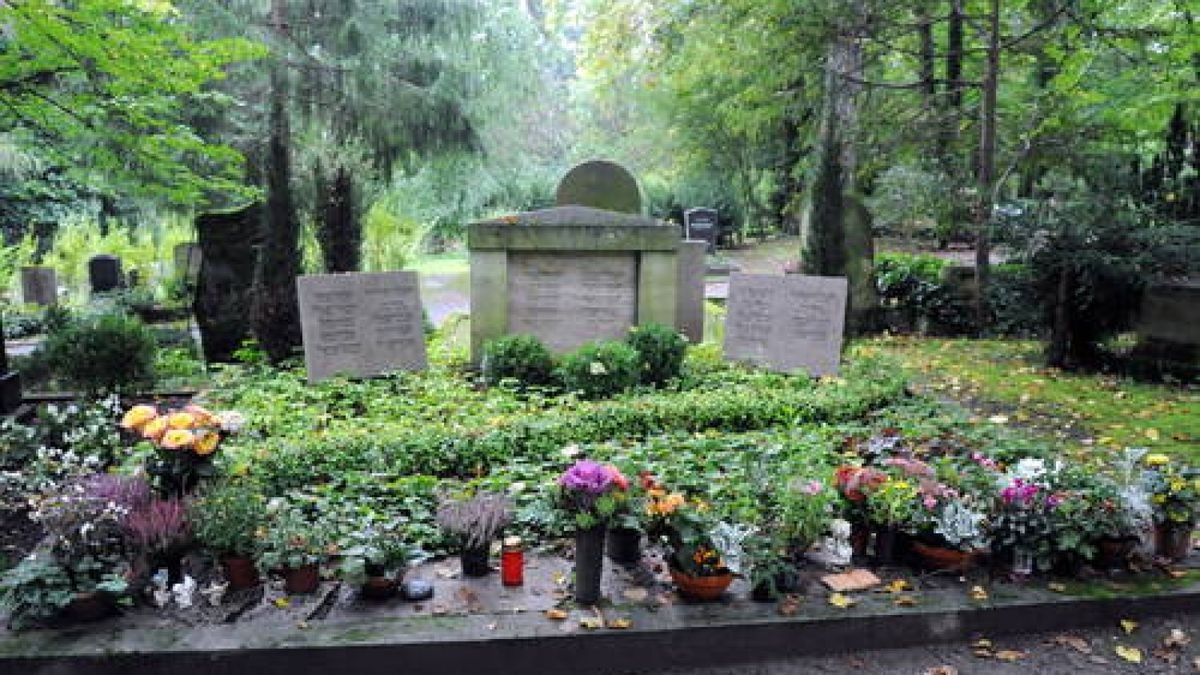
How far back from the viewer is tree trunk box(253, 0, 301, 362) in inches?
352

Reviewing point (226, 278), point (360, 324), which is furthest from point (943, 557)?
point (226, 278)

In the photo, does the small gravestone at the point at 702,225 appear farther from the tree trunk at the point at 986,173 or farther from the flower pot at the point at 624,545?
the flower pot at the point at 624,545

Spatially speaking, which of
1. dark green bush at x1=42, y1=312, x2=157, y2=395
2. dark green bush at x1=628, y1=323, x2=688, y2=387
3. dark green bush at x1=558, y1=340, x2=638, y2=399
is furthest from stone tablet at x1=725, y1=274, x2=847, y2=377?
dark green bush at x1=42, y1=312, x2=157, y2=395

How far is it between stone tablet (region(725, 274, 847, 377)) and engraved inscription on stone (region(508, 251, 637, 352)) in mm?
1152

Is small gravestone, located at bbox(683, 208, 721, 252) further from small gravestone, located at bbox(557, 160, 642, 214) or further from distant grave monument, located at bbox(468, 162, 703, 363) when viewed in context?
distant grave monument, located at bbox(468, 162, 703, 363)

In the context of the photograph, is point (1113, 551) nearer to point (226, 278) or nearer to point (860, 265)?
point (860, 265)

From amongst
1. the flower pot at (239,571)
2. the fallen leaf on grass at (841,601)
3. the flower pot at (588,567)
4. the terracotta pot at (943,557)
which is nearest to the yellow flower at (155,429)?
the flower pot at (239,571)

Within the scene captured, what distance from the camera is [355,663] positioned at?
3246mm

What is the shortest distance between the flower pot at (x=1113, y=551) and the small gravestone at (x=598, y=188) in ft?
22.7

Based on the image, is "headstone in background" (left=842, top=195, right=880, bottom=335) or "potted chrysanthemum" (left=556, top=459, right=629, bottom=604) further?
"headstone in background" (left=842, top=195, right=880, bottom=335)

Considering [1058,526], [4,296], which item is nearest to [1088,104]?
[1058,526]

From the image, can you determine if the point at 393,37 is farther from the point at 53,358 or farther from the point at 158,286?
the point at 53,358

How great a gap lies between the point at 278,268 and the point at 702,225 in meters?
Result: 15.4

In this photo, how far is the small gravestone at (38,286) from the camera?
15016mm
